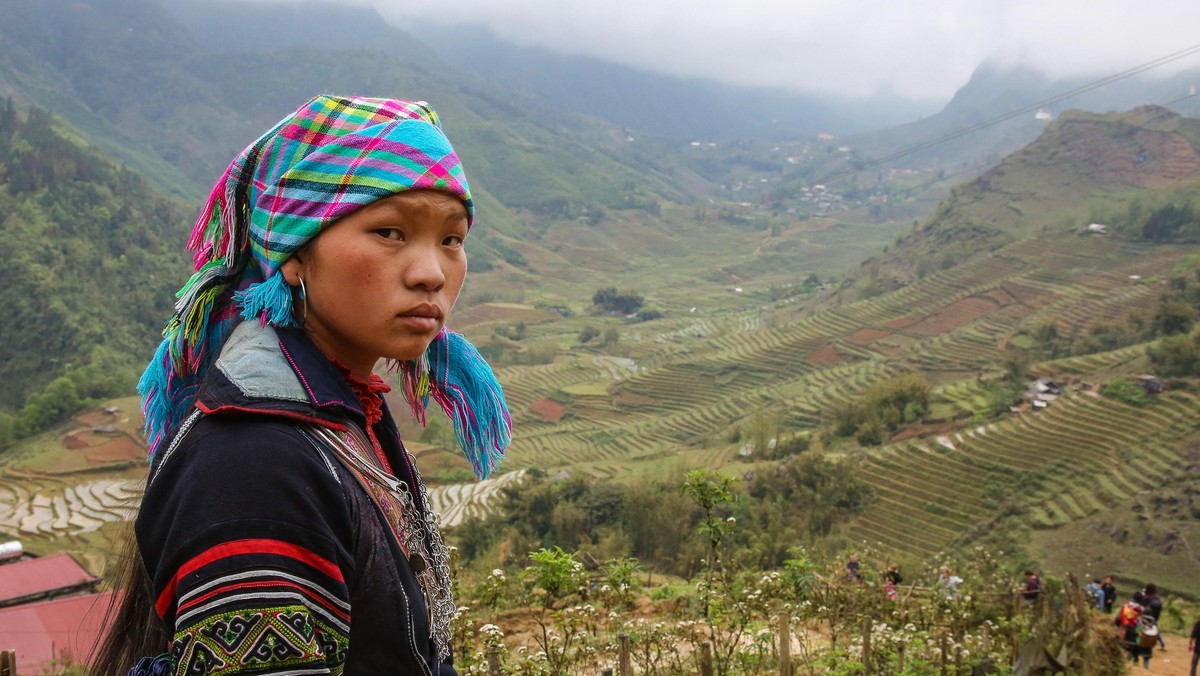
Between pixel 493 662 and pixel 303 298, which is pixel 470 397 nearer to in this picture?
pixel 303 298

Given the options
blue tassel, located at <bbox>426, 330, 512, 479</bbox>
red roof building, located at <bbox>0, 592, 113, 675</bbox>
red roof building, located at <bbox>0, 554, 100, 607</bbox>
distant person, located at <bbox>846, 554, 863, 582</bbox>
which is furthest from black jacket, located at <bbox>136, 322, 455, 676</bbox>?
red roof building, located at <bbox>0, 554, 100, 607</bbox>

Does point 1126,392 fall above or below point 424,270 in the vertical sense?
below

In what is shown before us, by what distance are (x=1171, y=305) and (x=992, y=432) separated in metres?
9.88

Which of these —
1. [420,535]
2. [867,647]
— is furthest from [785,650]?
[420,535]

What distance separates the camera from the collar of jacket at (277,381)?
37.1 inches

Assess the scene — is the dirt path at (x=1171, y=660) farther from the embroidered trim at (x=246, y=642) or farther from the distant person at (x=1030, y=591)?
the embroidered trim at (x=246, y=642)

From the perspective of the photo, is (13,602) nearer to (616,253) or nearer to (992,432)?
(992,432)

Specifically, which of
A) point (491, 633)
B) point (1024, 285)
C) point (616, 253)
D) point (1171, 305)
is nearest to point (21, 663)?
point (491, 633)

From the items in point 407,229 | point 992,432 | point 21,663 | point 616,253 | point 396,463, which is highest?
point 407,229

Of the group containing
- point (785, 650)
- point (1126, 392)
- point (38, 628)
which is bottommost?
point (1126, 392)

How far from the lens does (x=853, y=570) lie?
8.81 meters

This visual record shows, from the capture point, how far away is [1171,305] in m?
27.1

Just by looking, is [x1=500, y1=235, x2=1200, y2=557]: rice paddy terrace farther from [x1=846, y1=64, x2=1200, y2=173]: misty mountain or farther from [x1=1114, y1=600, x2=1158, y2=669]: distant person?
[x1=846, y1=64, x2=1200, y2=173]: misty mountain

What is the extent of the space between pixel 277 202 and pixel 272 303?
131 millimetres
